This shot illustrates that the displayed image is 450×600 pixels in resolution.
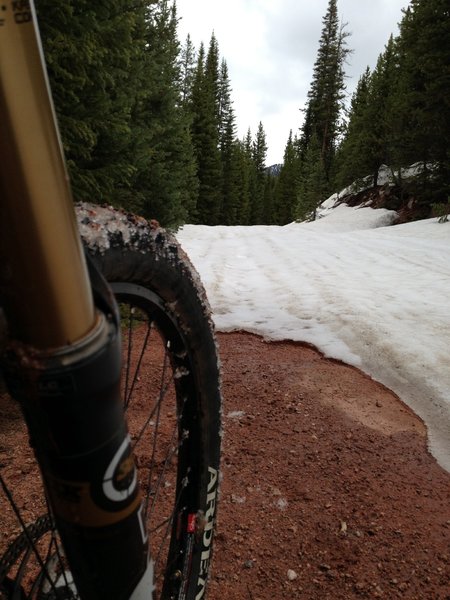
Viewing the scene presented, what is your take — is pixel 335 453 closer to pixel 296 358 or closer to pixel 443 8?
pixel 296 358

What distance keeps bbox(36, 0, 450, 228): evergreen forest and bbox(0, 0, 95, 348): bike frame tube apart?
4253mm

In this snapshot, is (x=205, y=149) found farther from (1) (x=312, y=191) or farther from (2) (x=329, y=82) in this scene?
(2) (x=329, y=82)

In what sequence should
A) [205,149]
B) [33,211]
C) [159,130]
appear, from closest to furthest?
1. [33,211]
2. [159,130]
3. [205,149]

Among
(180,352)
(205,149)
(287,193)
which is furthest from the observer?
(287,193)

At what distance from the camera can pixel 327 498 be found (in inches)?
100.0

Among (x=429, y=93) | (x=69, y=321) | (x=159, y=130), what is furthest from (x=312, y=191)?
(x=69, y=321)

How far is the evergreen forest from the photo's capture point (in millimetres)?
4605

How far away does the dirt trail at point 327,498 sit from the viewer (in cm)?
204

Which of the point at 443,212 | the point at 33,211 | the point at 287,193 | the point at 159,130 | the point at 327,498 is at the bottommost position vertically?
the point at 287,193

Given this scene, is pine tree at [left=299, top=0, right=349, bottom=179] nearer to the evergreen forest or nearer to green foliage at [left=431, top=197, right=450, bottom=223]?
the evergreen forest

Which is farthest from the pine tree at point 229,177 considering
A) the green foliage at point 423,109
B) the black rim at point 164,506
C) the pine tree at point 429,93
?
the black rim at point 164,506

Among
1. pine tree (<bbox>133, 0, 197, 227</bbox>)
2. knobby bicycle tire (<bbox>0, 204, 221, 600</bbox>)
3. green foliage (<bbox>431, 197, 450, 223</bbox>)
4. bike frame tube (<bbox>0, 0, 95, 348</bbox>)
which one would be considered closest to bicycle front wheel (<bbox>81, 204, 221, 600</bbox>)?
knobby bicycle tire (<bbox>0, 204, 221, 600</bbox>)

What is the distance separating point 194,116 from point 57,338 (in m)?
14.1

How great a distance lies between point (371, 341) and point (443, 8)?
2193cm
